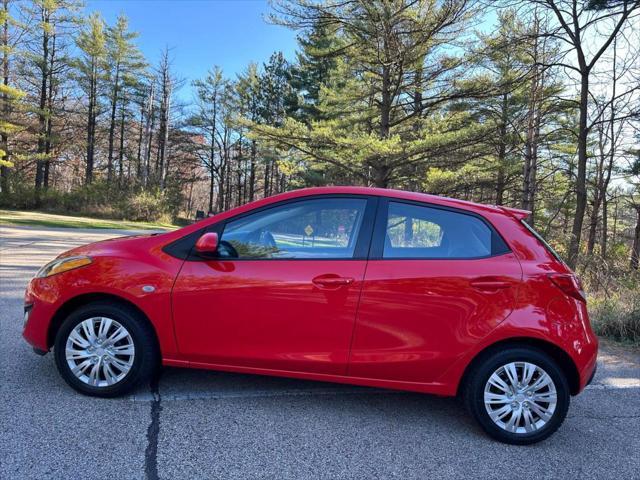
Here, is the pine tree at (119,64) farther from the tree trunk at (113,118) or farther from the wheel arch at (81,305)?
the wheel arch at (81,305)

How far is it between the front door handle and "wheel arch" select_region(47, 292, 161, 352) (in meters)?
1.26

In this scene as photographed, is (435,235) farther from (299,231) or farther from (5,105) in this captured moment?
(5,105)

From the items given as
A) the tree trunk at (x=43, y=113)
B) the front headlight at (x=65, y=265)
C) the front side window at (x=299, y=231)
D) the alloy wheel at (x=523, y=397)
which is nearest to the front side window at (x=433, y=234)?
the front side window at (x=299, y=231)

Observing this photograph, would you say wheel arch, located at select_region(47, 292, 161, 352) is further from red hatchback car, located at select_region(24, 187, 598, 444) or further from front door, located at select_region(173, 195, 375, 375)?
front door, located at select_region(173, 195, 375, 375)

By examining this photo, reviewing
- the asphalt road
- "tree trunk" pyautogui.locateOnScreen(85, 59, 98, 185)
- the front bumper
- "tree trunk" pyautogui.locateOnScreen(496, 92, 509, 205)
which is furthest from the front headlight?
"tree trunk" pyautogui.locateOnScreen(85, 59, 98, 185)

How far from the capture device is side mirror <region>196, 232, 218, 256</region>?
294cm

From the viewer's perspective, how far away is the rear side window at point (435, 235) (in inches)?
117

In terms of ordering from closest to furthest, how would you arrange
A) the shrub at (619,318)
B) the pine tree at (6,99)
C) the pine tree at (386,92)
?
the shrub at (619,318)
the pine tree at (386,92)
the pine tree at (6,99)

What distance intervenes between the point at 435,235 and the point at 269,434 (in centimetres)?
177

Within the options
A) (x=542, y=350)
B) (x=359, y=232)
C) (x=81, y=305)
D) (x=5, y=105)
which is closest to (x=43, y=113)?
(x=5, y=105)

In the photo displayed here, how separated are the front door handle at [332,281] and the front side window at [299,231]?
161 mm

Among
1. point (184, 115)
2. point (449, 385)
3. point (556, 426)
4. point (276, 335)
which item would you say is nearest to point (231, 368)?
point (276, 335)

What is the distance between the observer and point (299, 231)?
310 cm

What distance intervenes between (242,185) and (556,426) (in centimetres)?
4798
